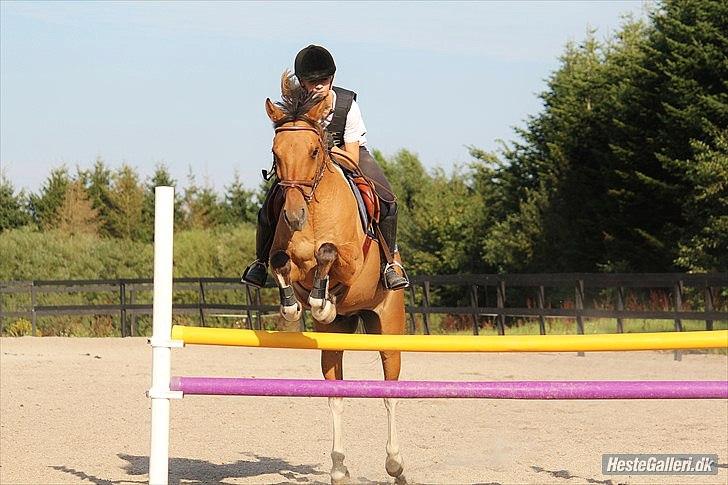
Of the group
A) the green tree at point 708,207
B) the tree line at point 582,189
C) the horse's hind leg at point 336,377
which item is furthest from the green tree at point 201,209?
the horse's hind leg at point 336,377

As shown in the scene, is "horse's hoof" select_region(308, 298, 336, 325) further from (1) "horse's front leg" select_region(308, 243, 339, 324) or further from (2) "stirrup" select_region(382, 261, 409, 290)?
(2) "stirrup" select_region(382, 261, 409, 290)

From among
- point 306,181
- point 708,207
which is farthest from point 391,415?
point 708,207

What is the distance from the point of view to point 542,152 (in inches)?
1745

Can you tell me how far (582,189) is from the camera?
125 feet

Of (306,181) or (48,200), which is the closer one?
(306,181)

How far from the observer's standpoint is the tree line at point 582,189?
3142 centimetres

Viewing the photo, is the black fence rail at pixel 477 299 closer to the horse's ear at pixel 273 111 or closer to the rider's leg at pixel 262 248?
the rider's leg at pixel 262 248

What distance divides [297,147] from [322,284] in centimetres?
72

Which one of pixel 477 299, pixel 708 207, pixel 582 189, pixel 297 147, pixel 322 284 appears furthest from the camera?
pixel 582 189

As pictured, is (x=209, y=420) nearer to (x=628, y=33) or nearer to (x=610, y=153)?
(x=610, y=153)

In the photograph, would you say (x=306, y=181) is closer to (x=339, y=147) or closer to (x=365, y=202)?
(x=365, y=202)

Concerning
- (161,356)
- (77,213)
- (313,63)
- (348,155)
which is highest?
(77,213)

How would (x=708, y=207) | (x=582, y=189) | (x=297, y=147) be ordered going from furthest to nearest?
(x=582, y=189)
(x=708, y=207)
(x=297, y=147)

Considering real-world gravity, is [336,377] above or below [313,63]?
below
